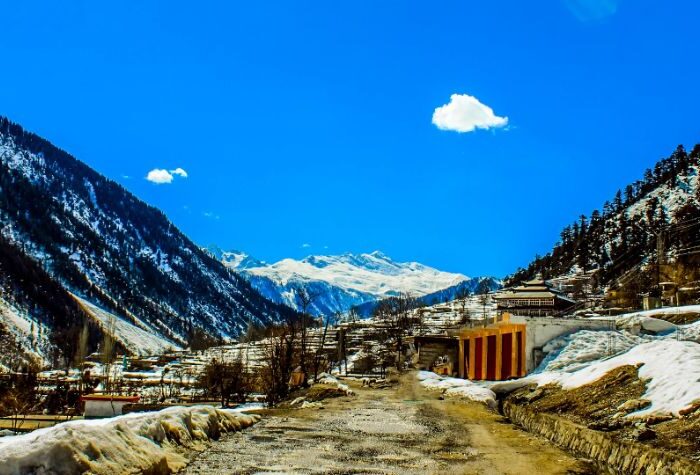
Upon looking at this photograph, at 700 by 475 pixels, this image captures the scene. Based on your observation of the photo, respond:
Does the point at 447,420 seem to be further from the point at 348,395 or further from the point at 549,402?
the point at 348,395

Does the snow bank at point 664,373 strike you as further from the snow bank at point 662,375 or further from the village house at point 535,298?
the village house at point 535,298

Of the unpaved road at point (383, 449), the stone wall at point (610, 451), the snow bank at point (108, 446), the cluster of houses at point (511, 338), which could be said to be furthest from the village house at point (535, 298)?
the snow bank at point (108, 446)

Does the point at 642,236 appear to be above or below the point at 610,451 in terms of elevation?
above

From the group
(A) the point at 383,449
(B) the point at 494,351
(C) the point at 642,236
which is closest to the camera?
(A) the point at 383,449

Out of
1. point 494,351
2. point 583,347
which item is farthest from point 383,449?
point 494,351

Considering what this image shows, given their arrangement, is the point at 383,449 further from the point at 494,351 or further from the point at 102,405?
the point at 494,351

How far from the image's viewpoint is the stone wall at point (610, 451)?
32.2 ft

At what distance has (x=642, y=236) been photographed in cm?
13088

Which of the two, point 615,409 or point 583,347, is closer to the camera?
point 615,409

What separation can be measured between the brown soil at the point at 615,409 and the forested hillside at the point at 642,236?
2627 inches

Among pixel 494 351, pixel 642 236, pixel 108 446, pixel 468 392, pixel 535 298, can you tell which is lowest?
pixel 468 392

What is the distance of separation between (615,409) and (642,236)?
12679 centimetres

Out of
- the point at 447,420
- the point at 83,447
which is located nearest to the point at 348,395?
the point at 447,420

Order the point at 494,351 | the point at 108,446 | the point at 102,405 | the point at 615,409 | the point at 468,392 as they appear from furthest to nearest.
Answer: the point at 494,351 < the point at 468,392 < the point at 102,405 < the point at 615,409 < the point at 108,446
